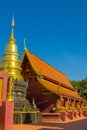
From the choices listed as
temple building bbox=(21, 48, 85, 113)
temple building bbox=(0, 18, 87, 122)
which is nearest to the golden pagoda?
temple building bbox=(0, 18, 87, 122)

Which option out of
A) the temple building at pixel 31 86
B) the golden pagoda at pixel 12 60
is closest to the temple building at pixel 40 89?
the temple building at pixel 31 86

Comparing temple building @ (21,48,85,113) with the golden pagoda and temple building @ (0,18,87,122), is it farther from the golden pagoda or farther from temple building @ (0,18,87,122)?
the golden pagoda

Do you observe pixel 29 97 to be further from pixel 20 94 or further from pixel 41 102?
pixel 20 94

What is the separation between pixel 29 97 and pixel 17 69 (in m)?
3.73

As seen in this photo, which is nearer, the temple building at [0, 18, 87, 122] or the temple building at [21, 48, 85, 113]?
the temple building at [0, 18, 87, 122]

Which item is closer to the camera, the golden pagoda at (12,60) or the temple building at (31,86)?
the temple building at (31,86)

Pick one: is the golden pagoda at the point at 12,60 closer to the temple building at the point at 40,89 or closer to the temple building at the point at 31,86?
the temple building at the point at 31,86

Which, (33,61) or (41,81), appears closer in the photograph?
(41,81)

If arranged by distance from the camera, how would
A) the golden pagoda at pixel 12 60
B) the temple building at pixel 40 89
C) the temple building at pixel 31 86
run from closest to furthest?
1. the temple building at pixel 31 86
2. the golden pagoda at pixel 12 60
3. the temple building at pixel 40 89

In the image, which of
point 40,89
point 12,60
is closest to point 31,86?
point 40,89

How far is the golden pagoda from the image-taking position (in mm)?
19938

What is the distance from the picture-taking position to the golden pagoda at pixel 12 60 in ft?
65.4

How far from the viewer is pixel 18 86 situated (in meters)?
18.2

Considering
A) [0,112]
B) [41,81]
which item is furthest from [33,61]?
[0,112]
